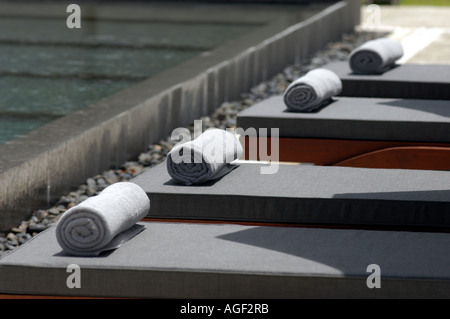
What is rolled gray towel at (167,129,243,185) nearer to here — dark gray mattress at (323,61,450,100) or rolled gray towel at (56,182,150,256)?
rolled gray towel at (56,182,150,256)

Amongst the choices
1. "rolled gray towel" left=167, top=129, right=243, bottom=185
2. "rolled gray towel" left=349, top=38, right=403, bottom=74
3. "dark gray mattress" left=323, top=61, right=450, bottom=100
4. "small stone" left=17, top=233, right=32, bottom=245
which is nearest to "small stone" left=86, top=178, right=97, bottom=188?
"small stone" left=17, top=233, right=32, bottom=245

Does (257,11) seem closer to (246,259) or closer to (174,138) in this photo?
(174,138)

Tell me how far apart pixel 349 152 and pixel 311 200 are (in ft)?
5.95

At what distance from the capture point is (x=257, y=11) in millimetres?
16219

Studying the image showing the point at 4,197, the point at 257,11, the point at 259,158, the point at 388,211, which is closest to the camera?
the point at 388,211

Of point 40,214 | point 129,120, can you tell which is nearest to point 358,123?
point 129,120

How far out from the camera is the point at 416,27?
1439cm

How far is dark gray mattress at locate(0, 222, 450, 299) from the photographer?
3453mm

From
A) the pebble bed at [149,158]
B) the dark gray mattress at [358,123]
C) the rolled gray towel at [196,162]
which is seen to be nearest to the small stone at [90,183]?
the pebble bed at [149,158]

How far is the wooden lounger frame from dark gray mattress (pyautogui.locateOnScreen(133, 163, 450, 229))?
1.19m
